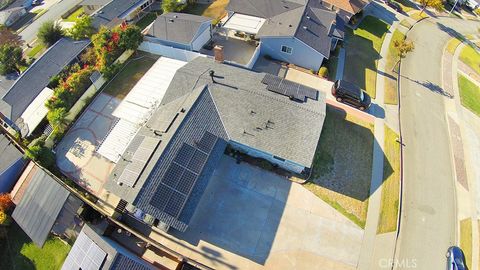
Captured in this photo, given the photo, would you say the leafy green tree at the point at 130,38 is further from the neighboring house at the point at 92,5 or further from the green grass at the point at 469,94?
the green grass at the point at 469,94

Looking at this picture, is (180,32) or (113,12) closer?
(180,32)

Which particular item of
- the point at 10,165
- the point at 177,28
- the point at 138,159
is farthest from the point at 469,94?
the point at 10,165

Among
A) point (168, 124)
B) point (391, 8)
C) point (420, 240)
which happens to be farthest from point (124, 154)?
point (391, 8)

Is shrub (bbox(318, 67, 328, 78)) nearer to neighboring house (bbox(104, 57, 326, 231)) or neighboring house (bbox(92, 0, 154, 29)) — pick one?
neighboring house (bbox(104, 57, 326, 231))

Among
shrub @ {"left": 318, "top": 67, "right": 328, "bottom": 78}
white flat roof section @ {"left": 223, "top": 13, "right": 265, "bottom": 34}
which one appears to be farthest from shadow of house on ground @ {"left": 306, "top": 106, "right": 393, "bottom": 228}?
white flat roof section @ {"left": 223, "top": 13, "right": 265, "bottom": 34}

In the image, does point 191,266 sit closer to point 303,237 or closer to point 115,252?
point 115,252

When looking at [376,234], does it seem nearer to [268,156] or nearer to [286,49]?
[268,156]
